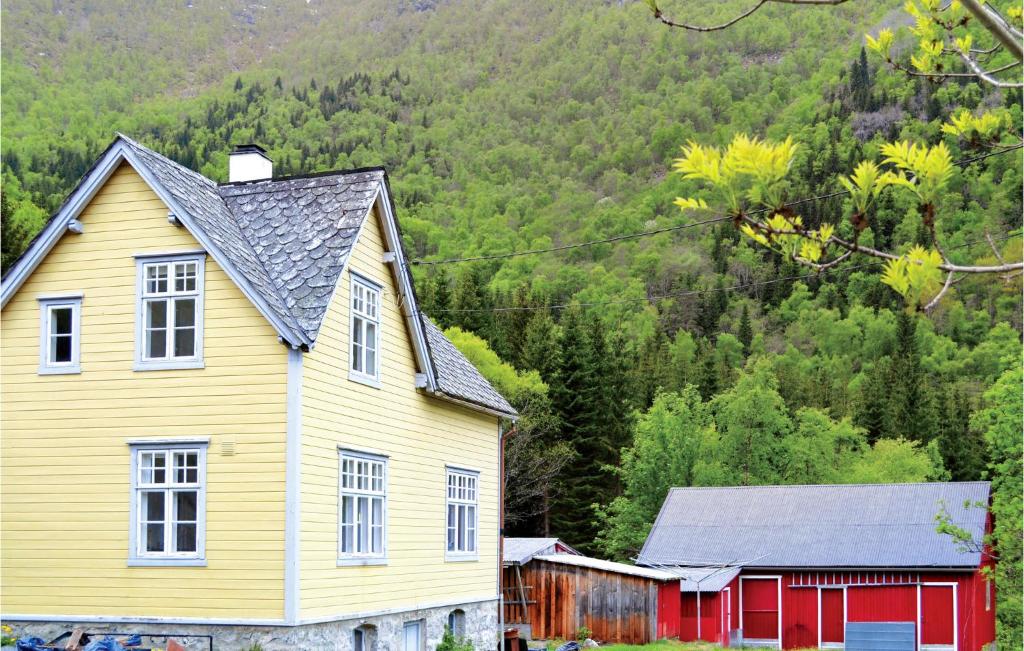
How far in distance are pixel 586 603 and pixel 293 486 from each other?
1954cm

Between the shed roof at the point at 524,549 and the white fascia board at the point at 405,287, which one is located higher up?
the white fascia board at the point at 405,287

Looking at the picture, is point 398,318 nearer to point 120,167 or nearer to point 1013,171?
point 120,167

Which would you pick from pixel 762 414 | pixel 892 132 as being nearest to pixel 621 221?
pixel 892 132

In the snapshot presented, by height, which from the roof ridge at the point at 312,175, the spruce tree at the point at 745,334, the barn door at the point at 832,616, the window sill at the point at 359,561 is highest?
the spruce tree at the point at 745,334

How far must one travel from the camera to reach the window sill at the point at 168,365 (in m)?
18.5

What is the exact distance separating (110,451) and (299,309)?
12.2 ft

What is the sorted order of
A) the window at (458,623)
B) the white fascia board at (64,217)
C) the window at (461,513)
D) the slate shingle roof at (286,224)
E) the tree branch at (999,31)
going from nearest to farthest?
the tree branch at (999,31)
the slate shingle roof at (286,224)
the white fascia board at (64,217)
the window at (458,623)
the window at (461,513)

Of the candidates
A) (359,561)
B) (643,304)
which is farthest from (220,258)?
(643,304)

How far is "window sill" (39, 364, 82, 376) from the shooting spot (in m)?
19.0

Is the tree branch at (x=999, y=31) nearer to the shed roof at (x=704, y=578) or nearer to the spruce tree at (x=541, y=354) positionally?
the shed roof at (x=704, y=578)

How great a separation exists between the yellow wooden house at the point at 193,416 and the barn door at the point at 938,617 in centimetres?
2279

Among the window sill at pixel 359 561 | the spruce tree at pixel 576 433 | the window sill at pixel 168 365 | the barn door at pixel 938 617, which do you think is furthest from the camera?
the spruce tree at pixel 576 433

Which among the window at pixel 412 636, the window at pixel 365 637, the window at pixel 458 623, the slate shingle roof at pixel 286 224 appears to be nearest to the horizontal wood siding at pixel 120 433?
the slate shingle roof at pixel 286 224

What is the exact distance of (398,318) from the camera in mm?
21953
